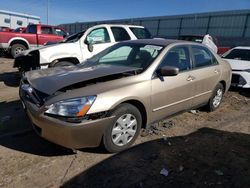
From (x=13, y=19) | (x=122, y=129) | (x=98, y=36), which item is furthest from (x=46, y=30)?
(x=13, y=19)

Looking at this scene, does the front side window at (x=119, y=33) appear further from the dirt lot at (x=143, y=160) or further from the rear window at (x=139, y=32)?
the dirt lot at (x=143, y=160)

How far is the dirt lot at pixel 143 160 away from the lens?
330 cm

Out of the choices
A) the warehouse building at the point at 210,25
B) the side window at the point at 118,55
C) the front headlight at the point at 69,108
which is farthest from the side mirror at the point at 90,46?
the warehouse building at the point at 210,25

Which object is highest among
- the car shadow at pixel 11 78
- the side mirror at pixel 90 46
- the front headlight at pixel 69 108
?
the side mirror at pixel 90 46

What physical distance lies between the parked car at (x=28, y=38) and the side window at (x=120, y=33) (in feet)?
22.6

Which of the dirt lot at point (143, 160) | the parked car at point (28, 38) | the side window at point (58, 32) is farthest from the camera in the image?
the side window at point (58, 32)

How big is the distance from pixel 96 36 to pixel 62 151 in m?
5.14

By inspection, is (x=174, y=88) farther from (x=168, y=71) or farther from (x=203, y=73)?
(x=203, y=73)

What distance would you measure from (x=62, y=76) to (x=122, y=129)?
1.16m

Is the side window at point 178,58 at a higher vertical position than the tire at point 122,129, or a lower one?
higher

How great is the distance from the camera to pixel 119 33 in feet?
29.0

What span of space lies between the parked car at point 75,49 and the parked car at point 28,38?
21.0 feet

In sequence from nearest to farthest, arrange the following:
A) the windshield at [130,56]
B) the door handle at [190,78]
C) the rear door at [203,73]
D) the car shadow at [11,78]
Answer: the windshield at [130,56]
the door handle at [190,78]
the rear door at [203,73]
the car shadow at [11,78]

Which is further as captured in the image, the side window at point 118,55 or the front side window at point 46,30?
the front side window at point 46,30
